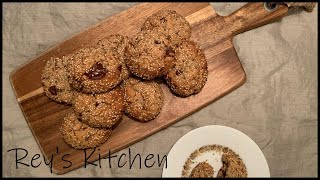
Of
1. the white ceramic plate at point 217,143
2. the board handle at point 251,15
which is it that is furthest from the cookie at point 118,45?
the board handle at point 251,15

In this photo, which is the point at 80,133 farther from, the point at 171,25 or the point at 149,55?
the point at 171,25

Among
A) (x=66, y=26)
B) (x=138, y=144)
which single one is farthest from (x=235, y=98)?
(x=66, y=26)

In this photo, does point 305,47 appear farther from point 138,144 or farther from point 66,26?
point 66,26

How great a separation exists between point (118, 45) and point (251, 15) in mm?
679

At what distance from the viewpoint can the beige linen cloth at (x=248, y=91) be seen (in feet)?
7.20

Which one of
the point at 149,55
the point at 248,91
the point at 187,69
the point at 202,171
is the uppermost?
the point at 149,55

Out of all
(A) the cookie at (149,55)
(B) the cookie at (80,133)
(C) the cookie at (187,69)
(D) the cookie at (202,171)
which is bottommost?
(D) the cookie at (202,171)

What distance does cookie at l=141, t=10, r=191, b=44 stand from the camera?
6.56 feet

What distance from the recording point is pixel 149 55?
75.0 inches

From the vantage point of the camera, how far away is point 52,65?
6.78ft

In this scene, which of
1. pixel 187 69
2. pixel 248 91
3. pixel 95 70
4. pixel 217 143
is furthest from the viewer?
pixel 248 91

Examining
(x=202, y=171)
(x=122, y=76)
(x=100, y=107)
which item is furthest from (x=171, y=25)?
(x=202, y=171)

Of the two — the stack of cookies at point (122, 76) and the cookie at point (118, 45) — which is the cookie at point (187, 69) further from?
the cookie at point (118, 45)

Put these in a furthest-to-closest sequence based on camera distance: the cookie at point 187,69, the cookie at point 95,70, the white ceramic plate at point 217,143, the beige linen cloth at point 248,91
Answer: the beige linen cloth at point 248,91, the white ceramic plate at point 217,143, the cookie at point 187,69, the cookie at point 95,70
